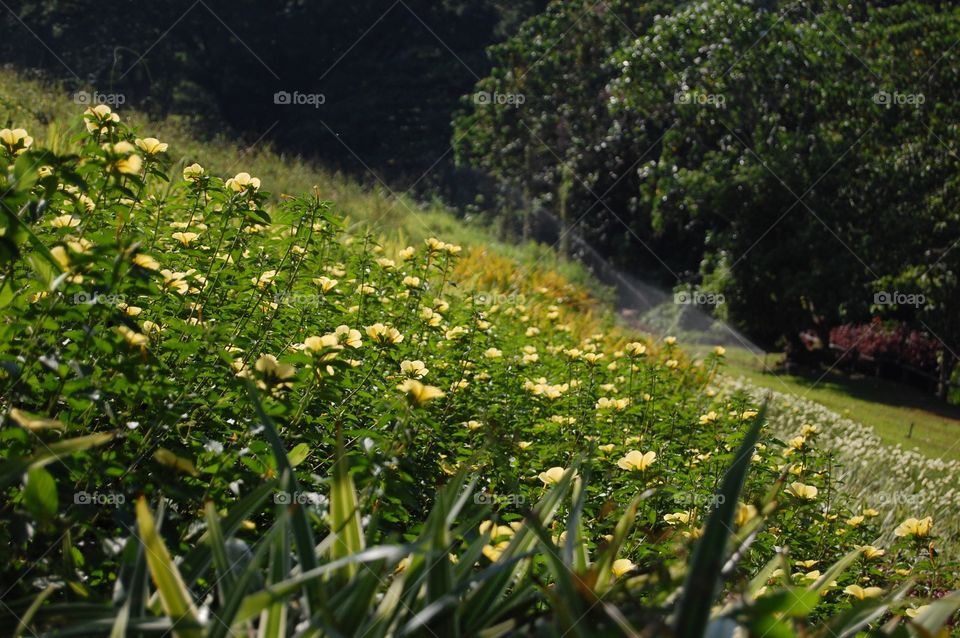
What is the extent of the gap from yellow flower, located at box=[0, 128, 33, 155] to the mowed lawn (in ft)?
24.1

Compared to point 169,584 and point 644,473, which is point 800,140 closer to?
point 644,473

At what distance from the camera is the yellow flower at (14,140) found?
224 centimetres

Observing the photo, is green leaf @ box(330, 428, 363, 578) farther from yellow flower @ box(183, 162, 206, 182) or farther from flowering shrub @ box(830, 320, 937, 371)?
flowering shrub @ box(830, 320, 937, 371)

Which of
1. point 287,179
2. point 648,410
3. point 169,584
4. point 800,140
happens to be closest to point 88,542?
point 169,584

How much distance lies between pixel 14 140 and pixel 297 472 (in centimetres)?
126

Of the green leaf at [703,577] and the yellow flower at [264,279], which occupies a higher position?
the green leaf at [703,577]

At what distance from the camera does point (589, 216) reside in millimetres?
19922

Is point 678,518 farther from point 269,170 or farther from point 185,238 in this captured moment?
point 269,170

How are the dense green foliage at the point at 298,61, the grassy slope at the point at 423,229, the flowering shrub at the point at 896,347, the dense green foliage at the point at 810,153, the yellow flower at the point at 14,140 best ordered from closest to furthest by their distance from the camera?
the yellow flower at the point at 14,140, the grassy slope at the point at 423,229, the dense green foliage at the point at 810,153, the flowering shrub at the point at 896,347, the dense green foliage at the point at 298,61

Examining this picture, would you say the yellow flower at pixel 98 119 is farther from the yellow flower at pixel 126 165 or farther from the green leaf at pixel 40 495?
the green leaf at pixel 40 495

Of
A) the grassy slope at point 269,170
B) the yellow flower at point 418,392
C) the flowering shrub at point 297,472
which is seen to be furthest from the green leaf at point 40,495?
the grassy slope at point 269,170

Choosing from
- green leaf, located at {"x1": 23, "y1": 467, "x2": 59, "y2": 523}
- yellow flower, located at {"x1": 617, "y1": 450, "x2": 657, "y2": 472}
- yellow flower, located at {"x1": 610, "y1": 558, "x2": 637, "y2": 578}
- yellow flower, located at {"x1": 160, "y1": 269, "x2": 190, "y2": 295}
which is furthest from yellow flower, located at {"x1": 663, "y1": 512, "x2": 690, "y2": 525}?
green leaf, located at {"x1": 23, "y1": 467, "x2": 59, "y2": 523}

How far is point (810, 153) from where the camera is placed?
12.4 m

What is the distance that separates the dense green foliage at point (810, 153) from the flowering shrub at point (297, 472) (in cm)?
796
